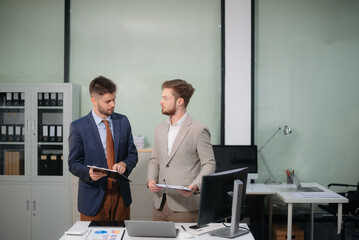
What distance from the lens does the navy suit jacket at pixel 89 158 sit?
8.70 ft

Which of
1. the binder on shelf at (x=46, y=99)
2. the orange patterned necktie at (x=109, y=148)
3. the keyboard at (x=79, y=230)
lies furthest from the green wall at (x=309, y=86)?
the keyboard at (x=79, y=230)

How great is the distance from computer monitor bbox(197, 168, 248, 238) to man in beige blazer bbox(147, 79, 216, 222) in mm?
323

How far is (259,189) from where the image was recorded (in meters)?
4.00

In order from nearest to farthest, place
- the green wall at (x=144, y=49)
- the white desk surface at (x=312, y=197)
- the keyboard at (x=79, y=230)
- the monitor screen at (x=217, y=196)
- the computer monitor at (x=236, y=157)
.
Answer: the monitor screen at (x=217, y=196), the keyboard at (x=79, y=230), the white desk surface at (x=312, y=197), the computer monitor at (x=236, y=157), the green wall at (x=144, y=49)

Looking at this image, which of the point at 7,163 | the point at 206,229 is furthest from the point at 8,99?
the point at 206,229

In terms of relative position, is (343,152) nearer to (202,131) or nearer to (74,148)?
(202,131)

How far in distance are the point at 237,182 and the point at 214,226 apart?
1.37 ft

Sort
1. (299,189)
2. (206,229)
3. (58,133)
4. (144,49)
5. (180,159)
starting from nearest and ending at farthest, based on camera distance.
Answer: (206,229), (180,159), (299,189), (58,133), (144,49)

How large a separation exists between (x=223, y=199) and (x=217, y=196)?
0.07 meters

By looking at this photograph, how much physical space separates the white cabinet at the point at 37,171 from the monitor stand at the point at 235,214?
246 cm

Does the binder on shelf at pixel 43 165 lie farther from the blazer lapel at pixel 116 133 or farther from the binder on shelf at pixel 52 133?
the blazer lapel at pixel 116 133

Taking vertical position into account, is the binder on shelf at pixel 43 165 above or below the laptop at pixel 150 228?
above

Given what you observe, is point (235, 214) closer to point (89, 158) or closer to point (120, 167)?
point (120, 167)

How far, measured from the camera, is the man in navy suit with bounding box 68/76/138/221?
2662 millimetres
